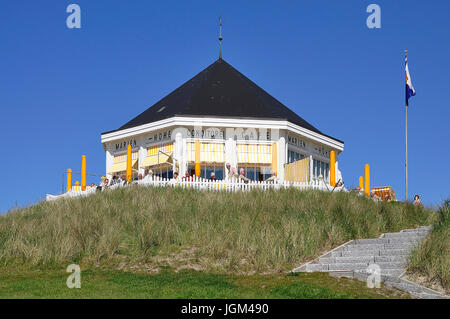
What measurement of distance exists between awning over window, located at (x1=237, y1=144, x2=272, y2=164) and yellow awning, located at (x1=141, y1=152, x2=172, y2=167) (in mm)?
3567

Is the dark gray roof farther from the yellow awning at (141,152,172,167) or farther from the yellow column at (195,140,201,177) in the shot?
the yellow column at (195,140,201,177)

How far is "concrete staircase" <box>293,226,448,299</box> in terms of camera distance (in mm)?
15912

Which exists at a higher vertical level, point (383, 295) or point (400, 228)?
point (400, 228)

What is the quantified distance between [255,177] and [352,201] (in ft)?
38.6

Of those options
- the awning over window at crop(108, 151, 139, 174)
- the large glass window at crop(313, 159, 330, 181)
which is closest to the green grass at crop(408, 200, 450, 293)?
the large glass window at crop(313, 159, 330, 181)

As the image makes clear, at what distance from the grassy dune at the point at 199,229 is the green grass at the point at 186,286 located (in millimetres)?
1318

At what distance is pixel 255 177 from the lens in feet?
115

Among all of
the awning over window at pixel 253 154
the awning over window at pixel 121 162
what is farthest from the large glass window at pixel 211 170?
the awning over window at pixel 121 162

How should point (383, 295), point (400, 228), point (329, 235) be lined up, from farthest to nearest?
point (400, 228), point (329, 235), point (383, 295)

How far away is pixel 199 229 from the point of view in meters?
21.0

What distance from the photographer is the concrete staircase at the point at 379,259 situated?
15.9 meters
